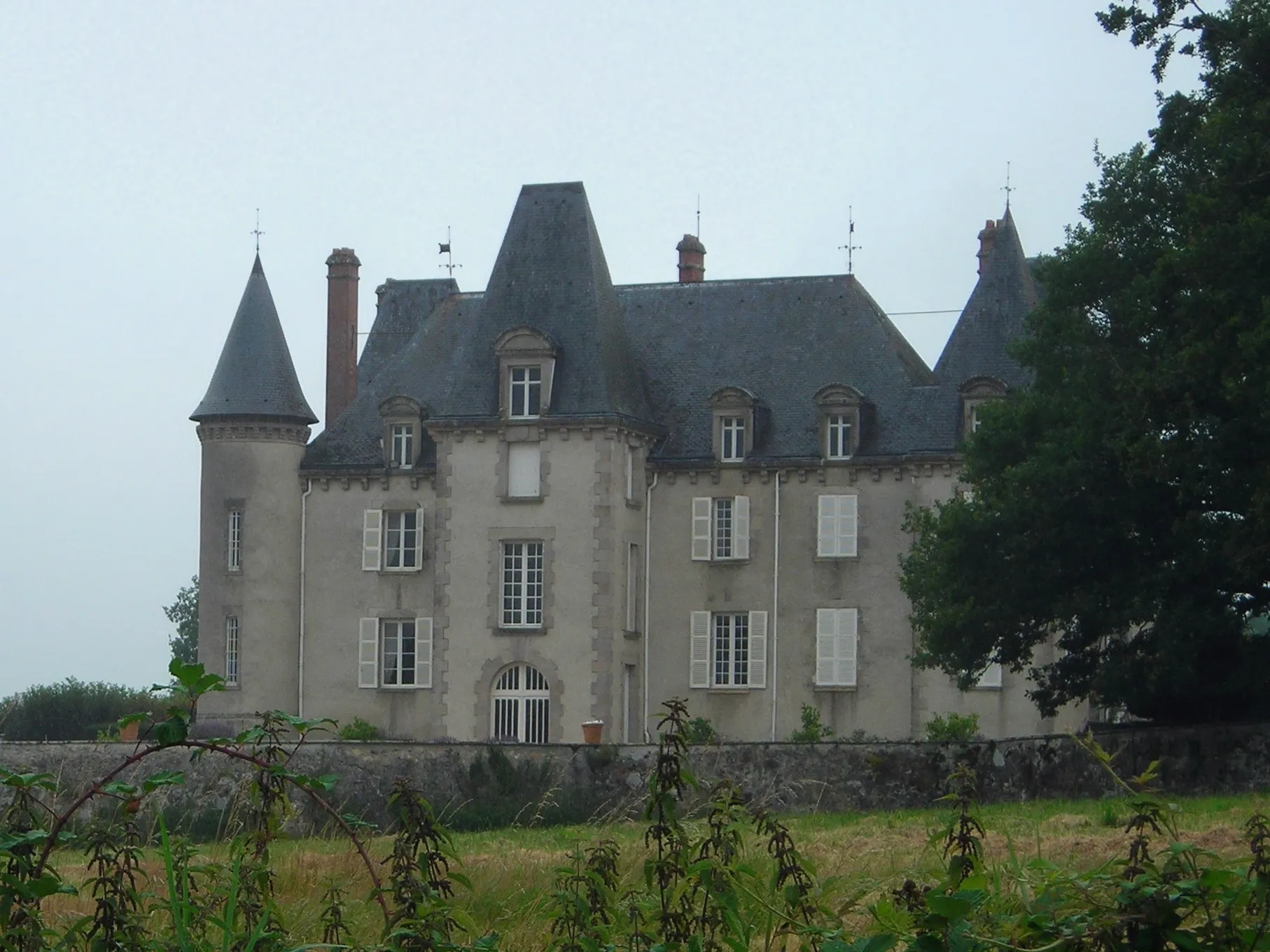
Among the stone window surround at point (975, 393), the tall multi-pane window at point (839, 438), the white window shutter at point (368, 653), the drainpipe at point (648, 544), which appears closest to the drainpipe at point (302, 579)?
the white window shutter at point (368, 653)

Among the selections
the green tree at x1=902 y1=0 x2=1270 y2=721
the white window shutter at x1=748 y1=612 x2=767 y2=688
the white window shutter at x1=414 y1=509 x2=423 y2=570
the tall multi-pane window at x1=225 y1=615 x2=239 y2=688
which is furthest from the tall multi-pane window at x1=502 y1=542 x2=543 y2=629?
the green tree at x1=902 y1=0 x2=1270 y2=721

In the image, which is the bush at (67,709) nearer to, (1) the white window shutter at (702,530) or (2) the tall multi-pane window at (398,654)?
(2) the tall multi-pane window at (398,654)

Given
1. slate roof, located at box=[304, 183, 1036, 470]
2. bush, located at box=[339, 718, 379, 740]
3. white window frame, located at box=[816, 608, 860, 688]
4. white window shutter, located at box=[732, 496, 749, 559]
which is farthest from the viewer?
white window shutter, located at box=[732, 496, 749, 559]

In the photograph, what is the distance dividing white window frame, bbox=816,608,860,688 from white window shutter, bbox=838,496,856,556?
129 cm

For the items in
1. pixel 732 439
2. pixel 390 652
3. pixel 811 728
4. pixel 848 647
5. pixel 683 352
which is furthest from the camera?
pixel 683 352

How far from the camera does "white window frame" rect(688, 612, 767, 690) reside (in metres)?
44.2

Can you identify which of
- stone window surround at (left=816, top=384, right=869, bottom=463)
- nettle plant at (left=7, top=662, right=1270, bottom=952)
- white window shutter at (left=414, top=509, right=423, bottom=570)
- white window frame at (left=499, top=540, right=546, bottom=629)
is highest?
stone window surround at (left=816, top=384, right=869, bottom=463)

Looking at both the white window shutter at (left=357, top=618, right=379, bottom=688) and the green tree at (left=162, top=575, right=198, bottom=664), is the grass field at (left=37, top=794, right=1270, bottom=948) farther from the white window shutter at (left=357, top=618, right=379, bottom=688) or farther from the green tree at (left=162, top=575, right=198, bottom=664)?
the green tree at (left=162, top=575, right=198, bottom=664)

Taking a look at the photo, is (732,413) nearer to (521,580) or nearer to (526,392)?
(526,392)

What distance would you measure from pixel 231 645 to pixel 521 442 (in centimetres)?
843

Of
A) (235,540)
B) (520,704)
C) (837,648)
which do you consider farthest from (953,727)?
(235,540)

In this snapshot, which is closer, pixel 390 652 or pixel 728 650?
pixel 728 650

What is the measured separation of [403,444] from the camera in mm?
46688

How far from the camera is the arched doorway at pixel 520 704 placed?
144ft
